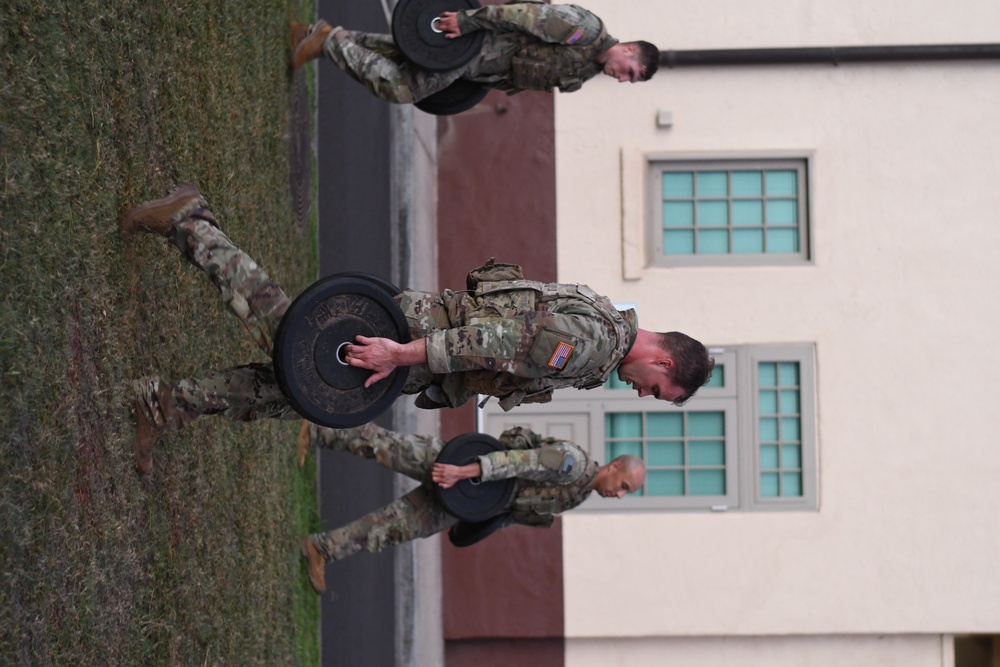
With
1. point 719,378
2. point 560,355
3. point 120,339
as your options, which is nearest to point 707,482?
point 719,378

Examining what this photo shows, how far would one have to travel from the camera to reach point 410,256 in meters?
11.1

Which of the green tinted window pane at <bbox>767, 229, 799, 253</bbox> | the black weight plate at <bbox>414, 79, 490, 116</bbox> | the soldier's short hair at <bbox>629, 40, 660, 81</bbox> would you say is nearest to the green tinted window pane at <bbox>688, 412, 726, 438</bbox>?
the green tinted window pane at <bbox>767, 229, 799, 253</bbox>

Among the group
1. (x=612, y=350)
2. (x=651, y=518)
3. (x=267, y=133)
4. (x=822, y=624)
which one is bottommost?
(x=822, y=624)

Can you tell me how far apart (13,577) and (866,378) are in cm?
879

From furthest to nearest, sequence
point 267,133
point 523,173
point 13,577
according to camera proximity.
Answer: point 523,173, point 267,133, point 13,577

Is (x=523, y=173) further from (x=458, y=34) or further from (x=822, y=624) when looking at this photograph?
(x=822, y=624)

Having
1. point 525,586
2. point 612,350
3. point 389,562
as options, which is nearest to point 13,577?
point 612,350

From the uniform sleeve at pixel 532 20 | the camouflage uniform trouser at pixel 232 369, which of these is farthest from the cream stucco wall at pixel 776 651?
the camouflage uniform trouser at pixel 232 369

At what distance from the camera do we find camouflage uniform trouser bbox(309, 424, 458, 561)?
7.84 meters

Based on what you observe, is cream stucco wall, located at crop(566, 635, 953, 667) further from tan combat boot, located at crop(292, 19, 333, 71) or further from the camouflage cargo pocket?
tan combat boot, located at crop(292, 19, 333, 71)

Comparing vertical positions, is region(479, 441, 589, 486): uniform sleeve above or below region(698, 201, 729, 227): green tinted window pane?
below

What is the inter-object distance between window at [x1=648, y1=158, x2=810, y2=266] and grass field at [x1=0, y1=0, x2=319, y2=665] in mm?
4940

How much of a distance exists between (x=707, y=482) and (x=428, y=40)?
5700 mm

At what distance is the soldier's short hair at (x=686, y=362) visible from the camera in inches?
207
